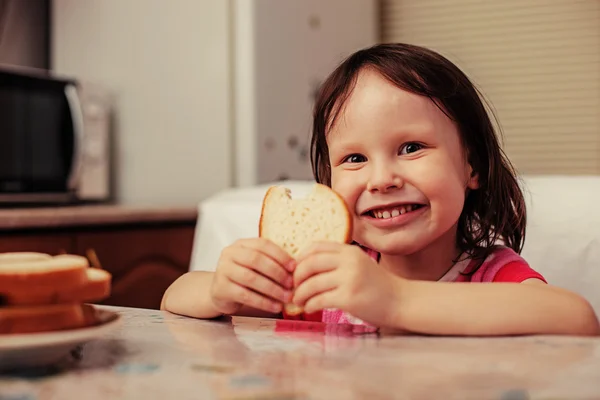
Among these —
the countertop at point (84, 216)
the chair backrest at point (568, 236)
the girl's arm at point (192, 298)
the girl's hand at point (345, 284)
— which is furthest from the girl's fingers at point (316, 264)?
the countertop at point (84, 216)

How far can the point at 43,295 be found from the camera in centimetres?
57

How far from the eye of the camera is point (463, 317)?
0.72m

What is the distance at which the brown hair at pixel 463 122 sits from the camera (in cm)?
106

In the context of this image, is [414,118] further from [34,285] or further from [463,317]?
[34,285]

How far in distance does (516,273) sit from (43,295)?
65cm

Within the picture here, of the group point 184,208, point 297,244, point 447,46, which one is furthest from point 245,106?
point 297,244

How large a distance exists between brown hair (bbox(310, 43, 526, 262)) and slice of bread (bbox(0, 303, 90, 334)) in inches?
22.9

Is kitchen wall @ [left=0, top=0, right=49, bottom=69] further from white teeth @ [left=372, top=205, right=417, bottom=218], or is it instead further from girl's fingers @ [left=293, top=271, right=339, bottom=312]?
girl's fingers @ [left=293, top=271, right=339, bottom=312]

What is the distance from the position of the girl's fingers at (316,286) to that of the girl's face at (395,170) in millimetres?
262

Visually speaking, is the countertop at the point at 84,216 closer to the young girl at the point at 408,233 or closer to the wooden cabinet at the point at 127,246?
the wooden cabinet at the point at 127,246

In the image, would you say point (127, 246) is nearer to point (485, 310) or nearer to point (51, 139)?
point (51, 139)

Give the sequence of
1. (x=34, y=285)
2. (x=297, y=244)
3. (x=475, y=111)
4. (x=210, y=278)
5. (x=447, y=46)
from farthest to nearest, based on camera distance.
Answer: (x=447, y=46) < (x=475, y=111) < (x=210, y=278) < (x=297, y=244) < (x=34, y=285)

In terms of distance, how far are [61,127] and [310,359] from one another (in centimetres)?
200

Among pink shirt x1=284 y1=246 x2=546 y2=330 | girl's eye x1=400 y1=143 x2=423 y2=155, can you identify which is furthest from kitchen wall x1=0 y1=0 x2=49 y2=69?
girl's eye x1=400 y1=143 x2=423 y2=155
